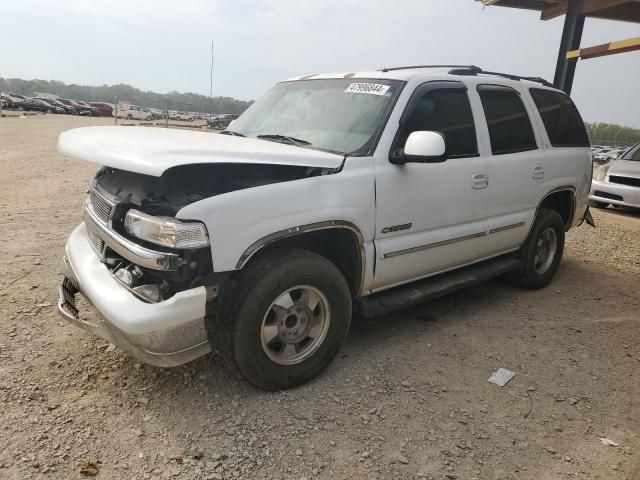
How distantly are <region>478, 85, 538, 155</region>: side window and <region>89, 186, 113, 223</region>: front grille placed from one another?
2.92 m

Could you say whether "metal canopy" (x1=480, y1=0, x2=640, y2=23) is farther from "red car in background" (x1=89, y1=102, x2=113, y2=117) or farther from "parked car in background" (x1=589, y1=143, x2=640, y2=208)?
"red car in background" (x1=89, y1=102, x2=113, y2=117)

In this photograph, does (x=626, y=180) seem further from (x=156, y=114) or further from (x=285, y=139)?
(x=156, y=114)

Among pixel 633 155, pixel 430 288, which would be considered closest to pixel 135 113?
pixel 633 155

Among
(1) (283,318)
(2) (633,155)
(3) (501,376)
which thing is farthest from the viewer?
(2) (633,155)

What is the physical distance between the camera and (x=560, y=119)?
496 centimetres

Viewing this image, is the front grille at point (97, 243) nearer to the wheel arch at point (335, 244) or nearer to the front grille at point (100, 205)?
the front grille at point (100, 205)

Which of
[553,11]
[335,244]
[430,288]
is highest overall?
[553,11]

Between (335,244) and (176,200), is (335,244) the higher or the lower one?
the lower one

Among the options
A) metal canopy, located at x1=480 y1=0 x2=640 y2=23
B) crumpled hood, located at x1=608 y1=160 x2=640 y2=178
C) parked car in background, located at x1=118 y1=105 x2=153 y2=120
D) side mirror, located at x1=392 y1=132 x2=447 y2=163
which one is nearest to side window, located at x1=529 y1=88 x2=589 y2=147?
side mirror, located at x1=392 y1=132 x2=447 y2=163

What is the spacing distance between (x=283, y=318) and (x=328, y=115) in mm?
1530

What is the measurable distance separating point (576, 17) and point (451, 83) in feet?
31.7

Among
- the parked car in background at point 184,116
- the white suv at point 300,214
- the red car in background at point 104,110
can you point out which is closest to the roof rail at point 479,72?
the white suv at point 300,214

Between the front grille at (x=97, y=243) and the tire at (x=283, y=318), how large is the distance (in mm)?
855

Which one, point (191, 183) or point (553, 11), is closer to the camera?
point (191, 183)
